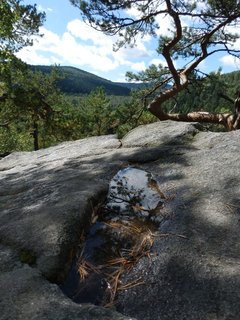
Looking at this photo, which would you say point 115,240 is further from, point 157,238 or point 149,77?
point 149,77

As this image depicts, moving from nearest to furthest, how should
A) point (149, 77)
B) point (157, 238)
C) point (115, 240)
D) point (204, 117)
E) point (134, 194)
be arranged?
point (157, 238), point (115, 240), point (134, 194), point (204, 117), point (149, 77)

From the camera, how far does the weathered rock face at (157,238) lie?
2352 mm

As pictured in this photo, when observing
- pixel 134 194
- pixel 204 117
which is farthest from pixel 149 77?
pixel 134 194

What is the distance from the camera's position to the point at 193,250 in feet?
9.36

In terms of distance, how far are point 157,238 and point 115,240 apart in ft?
1.32

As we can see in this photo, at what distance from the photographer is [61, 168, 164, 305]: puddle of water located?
8.86 ft

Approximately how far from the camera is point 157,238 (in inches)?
123

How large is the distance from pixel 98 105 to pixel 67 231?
3570 centimetres

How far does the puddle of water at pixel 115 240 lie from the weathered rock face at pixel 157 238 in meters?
0.11

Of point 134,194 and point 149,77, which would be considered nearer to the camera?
point 134,194

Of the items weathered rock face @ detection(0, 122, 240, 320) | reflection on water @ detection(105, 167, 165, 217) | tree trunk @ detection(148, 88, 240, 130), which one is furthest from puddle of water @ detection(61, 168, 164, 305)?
tree trunk @ detection(148, 88, 240, 130)

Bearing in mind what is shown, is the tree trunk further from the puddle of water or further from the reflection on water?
the puddle of water

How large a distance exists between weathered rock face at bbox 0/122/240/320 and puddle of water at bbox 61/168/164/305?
0.35ft

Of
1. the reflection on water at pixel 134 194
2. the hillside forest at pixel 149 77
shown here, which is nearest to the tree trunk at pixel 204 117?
the hillside forest at pixel 149 77
